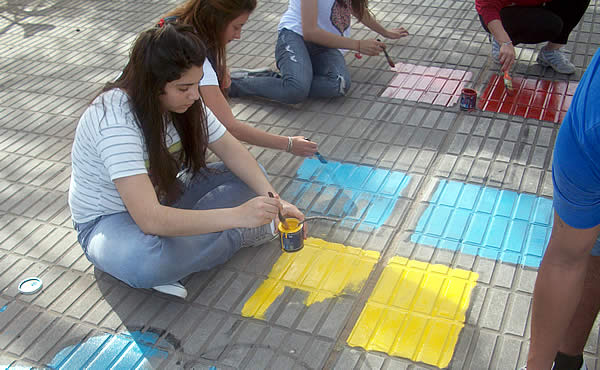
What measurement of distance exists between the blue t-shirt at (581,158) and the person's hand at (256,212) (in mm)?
1047

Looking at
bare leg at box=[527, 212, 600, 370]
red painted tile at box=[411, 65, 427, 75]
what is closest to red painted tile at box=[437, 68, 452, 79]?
red painted tile at box=[411, 65, 427, 75]

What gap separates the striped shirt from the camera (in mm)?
2088

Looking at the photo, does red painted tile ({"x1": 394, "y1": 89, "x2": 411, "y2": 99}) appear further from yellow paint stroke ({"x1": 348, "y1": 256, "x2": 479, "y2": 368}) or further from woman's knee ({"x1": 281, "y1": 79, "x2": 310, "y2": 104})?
yellow paint stroke ({"x1": 348, "y1": 256, "x2": 479, "y2": 368})

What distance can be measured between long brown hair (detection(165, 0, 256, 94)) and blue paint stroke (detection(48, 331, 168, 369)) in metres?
1.43

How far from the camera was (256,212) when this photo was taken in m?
2.17

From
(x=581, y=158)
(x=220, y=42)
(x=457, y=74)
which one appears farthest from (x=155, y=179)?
(x=457, y=74)

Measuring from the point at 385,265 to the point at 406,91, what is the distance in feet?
5.17

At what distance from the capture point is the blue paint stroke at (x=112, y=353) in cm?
209

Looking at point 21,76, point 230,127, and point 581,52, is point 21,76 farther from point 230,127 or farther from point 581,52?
point 581,52

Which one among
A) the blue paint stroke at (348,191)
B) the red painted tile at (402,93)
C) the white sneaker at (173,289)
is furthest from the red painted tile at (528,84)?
the white sneaker at (173,289)

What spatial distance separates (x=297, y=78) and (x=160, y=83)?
1.58 metres

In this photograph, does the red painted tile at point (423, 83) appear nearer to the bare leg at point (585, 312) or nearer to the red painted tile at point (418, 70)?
the red painted tile at point (418, 70)

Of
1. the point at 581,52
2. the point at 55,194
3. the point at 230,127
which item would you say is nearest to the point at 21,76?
the point at 55,194

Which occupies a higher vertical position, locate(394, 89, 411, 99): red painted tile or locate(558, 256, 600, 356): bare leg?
locate(558, 256, 600, 356): bare leg
